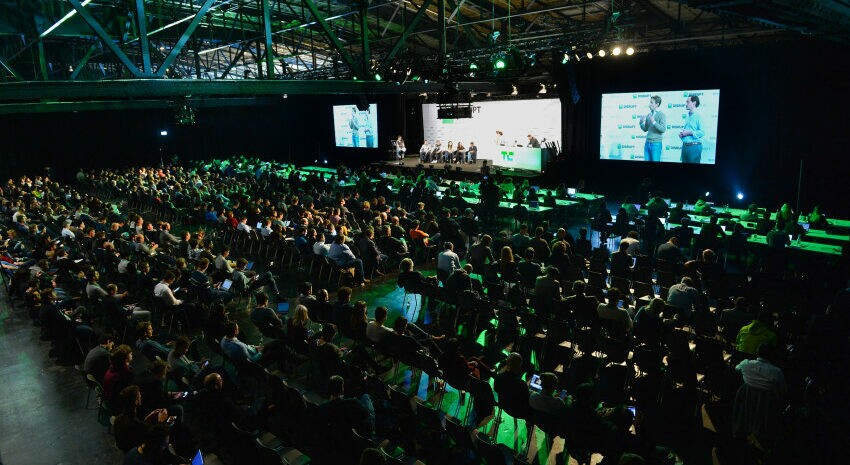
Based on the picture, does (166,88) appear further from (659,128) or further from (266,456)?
(659,128)

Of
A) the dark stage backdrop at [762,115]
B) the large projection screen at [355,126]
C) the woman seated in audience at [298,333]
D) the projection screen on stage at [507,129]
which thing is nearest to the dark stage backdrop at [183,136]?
the large projection screen at [355,126]

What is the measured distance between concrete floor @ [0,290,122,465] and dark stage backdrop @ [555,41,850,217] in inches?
663

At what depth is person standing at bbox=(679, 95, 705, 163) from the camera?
625 inches

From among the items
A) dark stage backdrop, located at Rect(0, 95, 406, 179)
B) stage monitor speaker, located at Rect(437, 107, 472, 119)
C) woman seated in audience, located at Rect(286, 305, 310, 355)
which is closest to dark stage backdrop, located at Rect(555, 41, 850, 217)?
stage monitor speaker, located at Rect(437, 107, 472, 119)

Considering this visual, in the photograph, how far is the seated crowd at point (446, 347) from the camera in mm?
4723

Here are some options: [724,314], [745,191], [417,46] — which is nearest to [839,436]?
[724,314]

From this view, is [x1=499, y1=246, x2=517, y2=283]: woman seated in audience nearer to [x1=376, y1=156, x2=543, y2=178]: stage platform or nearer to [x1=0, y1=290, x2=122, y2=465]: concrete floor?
[x1=0, y1=290, x2=122, y2=465]: concrete floor

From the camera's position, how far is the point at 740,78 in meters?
15.0

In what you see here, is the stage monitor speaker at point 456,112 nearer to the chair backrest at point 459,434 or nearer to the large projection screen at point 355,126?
the large projection screen at point 355,126

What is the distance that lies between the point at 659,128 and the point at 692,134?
3.37 ft

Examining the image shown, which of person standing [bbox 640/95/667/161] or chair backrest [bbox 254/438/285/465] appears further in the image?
person standing [bbox 640/95/667/161]

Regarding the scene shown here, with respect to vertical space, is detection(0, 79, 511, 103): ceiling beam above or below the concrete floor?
above

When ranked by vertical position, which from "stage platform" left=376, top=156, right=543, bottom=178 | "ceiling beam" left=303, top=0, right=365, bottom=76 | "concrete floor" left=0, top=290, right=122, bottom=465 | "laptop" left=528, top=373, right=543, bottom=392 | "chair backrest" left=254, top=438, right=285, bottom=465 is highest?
"ceiling beam" left=303, top=0, right=365, bottom=76

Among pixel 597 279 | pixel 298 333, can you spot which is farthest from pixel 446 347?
pixel 597 279
